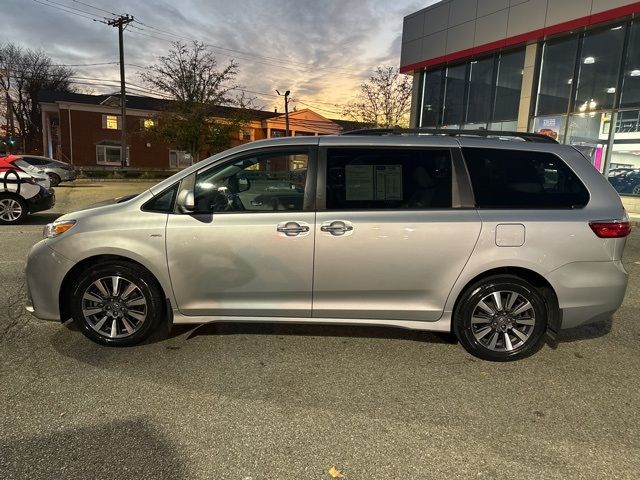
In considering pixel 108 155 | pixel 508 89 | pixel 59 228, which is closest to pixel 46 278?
pixel 59 228

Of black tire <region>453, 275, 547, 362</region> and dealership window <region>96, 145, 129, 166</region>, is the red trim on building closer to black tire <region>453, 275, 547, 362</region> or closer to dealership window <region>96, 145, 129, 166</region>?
black tire <region>453, 275, 547, 362</region>

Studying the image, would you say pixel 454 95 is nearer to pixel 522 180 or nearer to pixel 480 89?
pixel 480 89

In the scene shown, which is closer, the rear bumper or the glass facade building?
the rear bumper

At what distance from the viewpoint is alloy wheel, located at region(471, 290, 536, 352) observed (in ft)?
11.5

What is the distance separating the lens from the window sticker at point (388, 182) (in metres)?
3.49

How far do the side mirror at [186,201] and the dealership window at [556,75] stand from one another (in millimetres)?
16908

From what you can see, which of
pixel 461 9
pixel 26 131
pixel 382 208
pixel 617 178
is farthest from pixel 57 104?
pixel 382 208

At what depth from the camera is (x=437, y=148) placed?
11.7ft

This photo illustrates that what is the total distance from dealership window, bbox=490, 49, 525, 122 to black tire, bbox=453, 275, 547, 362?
16.3m

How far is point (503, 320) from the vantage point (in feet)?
11.6

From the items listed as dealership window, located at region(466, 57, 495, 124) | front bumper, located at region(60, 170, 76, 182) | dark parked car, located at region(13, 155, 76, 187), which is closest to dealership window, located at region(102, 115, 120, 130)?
front bumper, located at region(60, 170, 76, 182)

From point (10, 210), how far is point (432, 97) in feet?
58.8

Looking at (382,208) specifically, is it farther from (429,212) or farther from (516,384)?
(516,384)

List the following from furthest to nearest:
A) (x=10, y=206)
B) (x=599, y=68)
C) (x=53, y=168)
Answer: (x=53, y=168), (x=599, y=68), (x=10, y=206)
